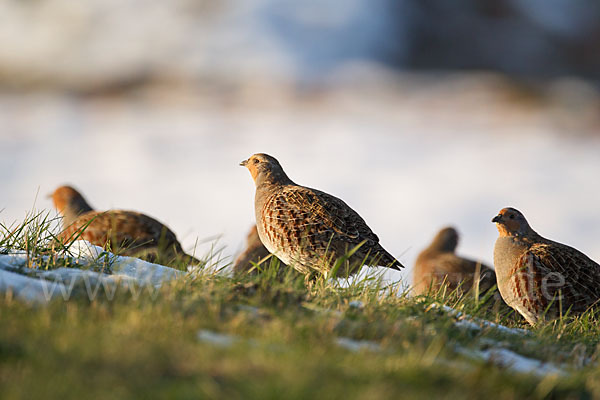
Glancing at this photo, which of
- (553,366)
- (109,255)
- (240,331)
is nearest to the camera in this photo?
(240,331)

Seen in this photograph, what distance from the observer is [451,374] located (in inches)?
126

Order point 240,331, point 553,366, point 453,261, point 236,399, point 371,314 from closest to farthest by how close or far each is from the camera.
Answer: point 236,399 → point 240,331 → point 553,366 → point 371,314 → point 453,261

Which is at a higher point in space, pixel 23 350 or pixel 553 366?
pixel 553 366

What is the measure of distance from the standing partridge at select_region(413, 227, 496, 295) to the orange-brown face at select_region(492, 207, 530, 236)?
69.7 inches

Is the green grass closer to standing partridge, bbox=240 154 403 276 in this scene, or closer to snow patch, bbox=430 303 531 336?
snow patch, bbox=430 303 531 336

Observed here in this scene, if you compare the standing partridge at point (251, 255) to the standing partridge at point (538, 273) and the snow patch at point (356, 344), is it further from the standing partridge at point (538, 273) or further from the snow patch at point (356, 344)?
the snow patch at point (356, 344)

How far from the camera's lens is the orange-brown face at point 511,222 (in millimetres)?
6637

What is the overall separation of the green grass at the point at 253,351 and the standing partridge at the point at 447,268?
13.5 feet

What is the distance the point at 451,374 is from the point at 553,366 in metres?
1.08

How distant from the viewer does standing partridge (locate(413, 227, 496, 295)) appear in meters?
8.71

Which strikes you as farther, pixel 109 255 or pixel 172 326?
pixel 109 255

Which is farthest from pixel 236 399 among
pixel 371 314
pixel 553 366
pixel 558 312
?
pixel 558 312

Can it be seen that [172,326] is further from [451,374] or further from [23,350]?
[451,374]

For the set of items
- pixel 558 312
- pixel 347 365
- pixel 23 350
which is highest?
pixel 558 312
